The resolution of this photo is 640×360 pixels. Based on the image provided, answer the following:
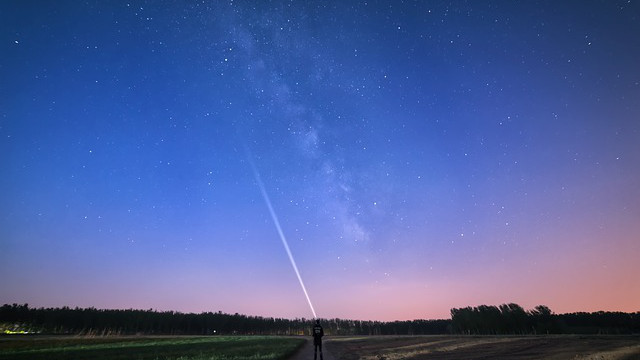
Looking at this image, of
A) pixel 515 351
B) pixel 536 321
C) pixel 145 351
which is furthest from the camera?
pixel 536 321

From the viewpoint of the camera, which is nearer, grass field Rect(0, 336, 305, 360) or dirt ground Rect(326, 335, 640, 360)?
dirt ground Rect(326, 335, 640, 360)

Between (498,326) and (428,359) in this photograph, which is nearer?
(428,359)

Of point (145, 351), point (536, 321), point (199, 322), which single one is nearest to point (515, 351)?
point (145, 351)

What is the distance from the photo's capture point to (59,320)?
152625mm

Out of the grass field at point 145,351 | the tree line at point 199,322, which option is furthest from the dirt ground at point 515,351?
the tree line at point 199,322

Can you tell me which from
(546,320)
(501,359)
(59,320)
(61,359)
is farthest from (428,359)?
(59,320)

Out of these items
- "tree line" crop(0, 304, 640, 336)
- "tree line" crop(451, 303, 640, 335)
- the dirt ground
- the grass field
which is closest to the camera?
the dirt ground

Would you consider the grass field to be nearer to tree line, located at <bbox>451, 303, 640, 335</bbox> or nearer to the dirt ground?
the dirt ground

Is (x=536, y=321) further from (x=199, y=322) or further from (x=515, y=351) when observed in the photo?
(x=199, y=322)

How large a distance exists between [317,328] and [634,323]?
144 meters

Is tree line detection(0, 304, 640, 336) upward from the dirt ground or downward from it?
upward

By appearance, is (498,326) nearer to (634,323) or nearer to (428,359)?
(634,323)

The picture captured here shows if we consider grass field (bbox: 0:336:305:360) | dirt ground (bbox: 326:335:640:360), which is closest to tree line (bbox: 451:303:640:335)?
dirt ground (bbox: 326:335:640:360)

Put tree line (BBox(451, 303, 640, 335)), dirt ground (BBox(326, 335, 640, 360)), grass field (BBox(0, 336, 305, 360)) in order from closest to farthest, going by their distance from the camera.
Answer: dirt ground (BBox(326, 335, 640, 360)), grass field (BBox(0, 336, 305, 360)), tree line (BBox(451, 303, 640, 335))
